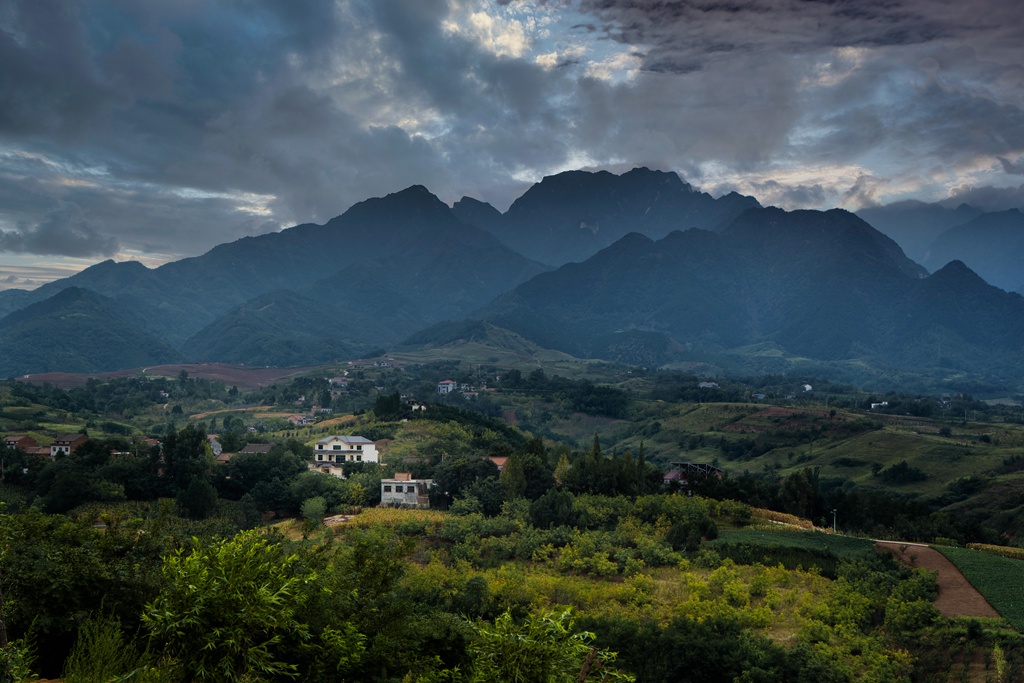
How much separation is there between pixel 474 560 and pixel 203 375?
131197mm

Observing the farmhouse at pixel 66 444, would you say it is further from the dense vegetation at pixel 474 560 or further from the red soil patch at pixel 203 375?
the red soil patch at pixel 203 375

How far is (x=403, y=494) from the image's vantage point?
42.5m

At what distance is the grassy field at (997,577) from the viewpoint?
24359mm

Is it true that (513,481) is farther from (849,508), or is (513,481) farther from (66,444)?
(66,444)

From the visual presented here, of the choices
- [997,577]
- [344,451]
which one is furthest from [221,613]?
[344,451]

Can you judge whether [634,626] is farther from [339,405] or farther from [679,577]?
[339,405]

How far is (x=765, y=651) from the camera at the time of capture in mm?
21422

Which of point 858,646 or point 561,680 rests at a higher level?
point 561,680

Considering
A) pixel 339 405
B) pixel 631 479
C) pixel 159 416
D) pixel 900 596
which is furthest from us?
pixel 339 405

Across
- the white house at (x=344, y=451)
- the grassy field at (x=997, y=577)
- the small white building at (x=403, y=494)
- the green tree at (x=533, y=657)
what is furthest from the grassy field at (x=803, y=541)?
the white house at (x=344, y=451)

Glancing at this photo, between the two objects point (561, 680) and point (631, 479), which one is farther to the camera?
point (631, 479)

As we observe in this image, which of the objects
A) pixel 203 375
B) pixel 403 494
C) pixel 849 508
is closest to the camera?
pixel 849 508

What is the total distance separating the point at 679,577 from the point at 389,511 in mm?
16606

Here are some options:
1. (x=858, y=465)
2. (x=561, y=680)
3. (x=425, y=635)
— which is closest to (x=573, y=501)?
(x=425, y=635)
